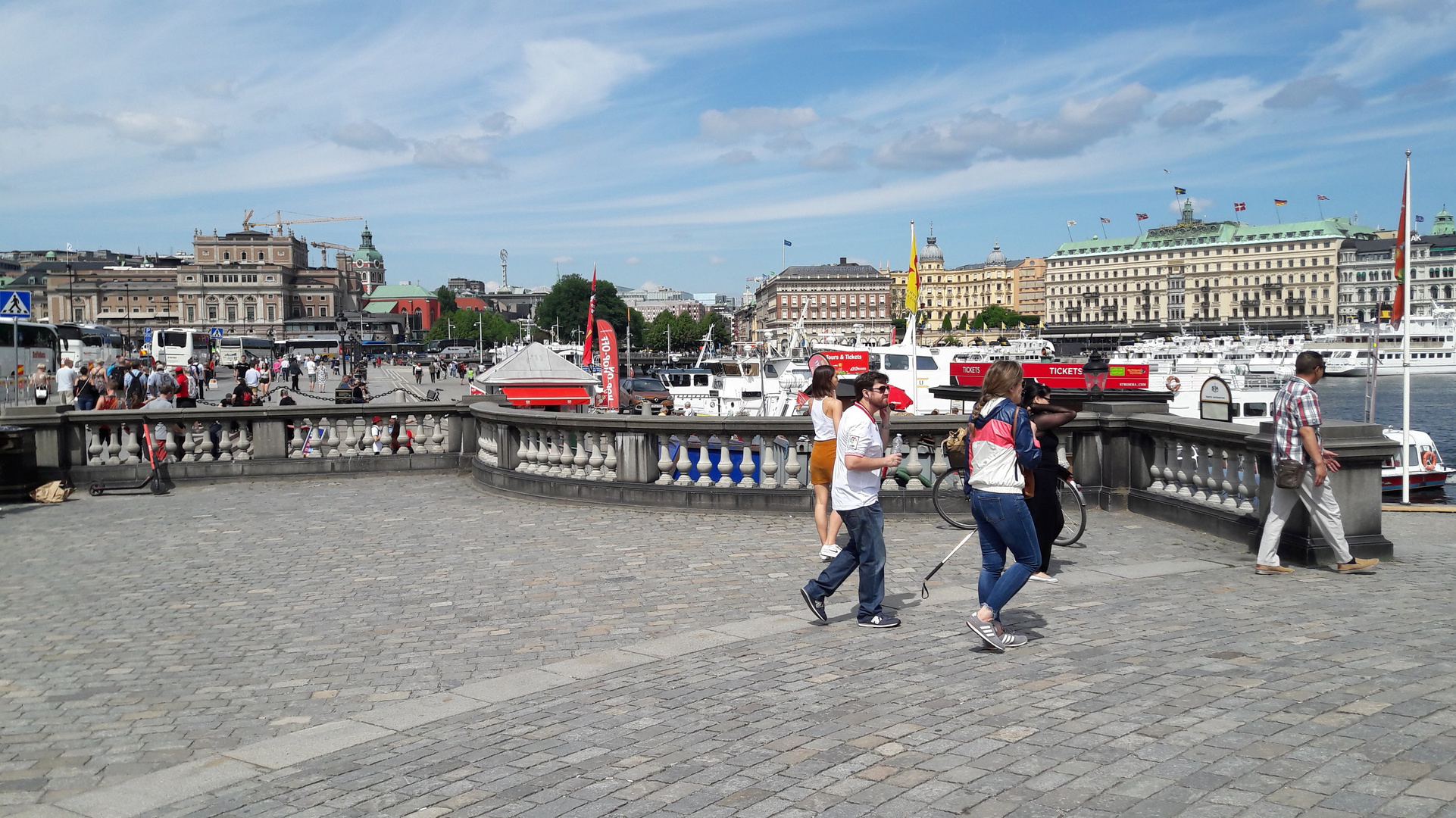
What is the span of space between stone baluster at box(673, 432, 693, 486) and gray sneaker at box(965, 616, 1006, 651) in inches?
257

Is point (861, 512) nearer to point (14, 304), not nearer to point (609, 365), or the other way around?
point (14, 304)

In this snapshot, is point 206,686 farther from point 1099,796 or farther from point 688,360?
point 688,360

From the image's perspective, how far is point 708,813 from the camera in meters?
4.45

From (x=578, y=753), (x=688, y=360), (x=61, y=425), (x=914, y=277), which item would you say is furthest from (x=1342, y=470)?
(x=688, y=360)

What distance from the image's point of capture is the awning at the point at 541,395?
80.8ft

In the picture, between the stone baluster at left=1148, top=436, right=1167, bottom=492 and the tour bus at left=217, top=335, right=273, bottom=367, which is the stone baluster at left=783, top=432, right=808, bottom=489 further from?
the tour bus at left=217, top=335, right=273, bottom=367

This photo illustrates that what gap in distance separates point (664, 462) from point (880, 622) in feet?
19.8

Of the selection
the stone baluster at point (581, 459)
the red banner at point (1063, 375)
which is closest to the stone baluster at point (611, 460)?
the stone baluster at point (581, 459)

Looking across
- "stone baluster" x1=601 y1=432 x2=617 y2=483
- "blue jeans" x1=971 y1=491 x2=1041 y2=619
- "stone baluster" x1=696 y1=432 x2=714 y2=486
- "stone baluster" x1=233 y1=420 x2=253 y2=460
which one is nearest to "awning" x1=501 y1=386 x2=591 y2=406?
"stone baluster" x1=233 y1=420 x2=253 y2=460

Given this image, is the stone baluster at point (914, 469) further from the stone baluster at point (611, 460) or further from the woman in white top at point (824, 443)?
the stone baluster at point (611, 460)

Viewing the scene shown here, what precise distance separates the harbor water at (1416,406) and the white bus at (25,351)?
3742 centimetres

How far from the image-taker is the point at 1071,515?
36.9 feet

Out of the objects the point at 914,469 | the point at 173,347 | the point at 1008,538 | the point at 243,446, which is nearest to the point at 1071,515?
the point at 914,469

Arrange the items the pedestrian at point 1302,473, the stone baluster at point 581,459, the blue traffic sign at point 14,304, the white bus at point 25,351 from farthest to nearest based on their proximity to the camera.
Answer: the white bus at point 25,351 < the blue traffic sign at point 14,304 < the stone baluster at point 581,459 < the pedestrian at point 1302,473
